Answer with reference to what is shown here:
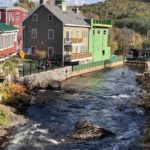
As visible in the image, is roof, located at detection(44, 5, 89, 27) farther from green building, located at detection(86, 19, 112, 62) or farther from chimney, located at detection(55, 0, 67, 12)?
green building, located at detection(86, 19, 112, 62)

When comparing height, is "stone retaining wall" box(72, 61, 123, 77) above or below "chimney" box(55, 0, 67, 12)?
below

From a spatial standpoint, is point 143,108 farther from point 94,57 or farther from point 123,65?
point 123,65

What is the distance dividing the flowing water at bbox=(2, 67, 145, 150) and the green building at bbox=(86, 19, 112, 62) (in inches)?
848

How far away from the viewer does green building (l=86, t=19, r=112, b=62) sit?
290 ft

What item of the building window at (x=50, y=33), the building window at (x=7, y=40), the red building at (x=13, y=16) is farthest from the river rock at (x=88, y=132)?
the red building at (x=13, y=16)

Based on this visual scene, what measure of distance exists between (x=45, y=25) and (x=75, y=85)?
1997 centimetres

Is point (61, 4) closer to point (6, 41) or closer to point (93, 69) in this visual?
point (93, 69)

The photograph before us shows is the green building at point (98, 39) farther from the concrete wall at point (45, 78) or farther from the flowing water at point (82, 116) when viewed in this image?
the flowing water at point (82, 116)

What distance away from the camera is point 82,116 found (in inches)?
1705

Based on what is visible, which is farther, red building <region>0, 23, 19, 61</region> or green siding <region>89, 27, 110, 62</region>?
green siding <region>89, 27, 110, 62</region>

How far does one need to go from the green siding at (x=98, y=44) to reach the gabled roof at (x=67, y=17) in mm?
4093

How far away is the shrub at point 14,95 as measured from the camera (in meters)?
45.2

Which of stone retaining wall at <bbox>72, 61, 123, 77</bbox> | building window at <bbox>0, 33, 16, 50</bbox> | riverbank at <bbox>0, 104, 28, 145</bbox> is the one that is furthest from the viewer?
stone retaining wall at <bbox>72, 61, 123, 77</bbox>

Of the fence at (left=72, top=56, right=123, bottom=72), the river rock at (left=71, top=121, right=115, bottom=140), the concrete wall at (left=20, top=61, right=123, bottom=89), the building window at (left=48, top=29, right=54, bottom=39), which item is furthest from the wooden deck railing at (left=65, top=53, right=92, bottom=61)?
the river rock at (left=71, top=121, right=115, bottom=140)
